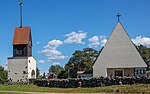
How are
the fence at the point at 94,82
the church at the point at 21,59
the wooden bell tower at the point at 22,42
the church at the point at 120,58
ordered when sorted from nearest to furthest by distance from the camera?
the fence at the point at 94,82, the church at the point at 120,58, the church at the point at 21,59, the wooden bell tower at the point at 22,42

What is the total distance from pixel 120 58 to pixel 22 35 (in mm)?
25615

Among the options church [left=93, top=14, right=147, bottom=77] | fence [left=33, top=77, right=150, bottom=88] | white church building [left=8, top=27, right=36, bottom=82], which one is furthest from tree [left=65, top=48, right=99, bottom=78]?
fence [left=33, top=77, right=150, bottom=88]

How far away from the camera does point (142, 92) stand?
84.1 feet

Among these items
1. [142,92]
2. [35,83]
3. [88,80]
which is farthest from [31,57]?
[142,92]

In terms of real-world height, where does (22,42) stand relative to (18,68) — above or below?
above

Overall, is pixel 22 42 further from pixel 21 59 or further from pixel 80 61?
pixel 80 61

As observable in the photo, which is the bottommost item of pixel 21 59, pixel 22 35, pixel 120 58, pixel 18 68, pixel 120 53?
pixel 18 68

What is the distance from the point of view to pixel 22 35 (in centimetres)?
6831

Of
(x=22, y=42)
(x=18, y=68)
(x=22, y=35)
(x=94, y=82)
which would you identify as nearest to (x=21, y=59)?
(x=18, y=68)

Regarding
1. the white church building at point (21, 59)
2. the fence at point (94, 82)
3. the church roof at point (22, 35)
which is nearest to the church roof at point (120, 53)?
the fence at point (94, 82)

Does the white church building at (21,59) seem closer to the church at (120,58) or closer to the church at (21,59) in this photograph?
the church at (21,59)

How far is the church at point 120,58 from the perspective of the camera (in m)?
51.4

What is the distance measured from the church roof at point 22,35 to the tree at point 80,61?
95.2 feet

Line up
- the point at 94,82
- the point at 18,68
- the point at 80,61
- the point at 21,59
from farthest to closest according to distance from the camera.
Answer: the point at 80,61
the point at 21,59
the point at 18,68
the point at 94,82
